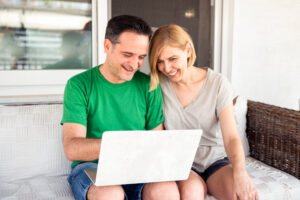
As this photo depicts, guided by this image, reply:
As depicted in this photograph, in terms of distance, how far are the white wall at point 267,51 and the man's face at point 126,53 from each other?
1.26m

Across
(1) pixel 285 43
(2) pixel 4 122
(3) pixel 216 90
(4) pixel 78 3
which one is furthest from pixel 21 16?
(1) pixel 285 43

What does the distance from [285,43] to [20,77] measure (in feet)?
6.65

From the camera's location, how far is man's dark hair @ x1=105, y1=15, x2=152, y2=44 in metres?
1.36

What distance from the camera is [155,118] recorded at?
1.54 m

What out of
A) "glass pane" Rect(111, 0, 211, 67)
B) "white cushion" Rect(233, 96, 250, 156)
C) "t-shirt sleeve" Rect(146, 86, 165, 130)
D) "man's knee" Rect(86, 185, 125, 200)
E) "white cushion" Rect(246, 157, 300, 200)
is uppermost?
"glass pane" Rect(111, 0, 211, 67)

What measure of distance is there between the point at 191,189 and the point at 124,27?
696 mm

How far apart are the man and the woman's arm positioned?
304 mm

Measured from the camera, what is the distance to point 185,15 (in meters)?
2.56

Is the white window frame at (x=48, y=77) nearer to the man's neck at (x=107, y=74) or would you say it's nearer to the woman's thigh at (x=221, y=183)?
the man's neck at (x=107, y=74)

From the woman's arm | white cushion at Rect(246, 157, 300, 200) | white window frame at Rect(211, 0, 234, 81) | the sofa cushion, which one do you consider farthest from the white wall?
the sofa cushion

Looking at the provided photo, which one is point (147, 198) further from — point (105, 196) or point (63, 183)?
point (63, 183)

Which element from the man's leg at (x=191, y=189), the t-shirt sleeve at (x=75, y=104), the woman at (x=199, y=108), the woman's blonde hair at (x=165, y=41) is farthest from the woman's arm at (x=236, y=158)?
the t-shirt sleeve at (x=75, y=104)

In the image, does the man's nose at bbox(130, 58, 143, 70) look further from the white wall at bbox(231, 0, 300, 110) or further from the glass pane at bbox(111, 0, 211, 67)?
the white wall at bbox(231, 0, 300, 110)

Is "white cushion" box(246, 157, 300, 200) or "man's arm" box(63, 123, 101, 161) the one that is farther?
"white cushion" box(246, 157, 300, 200)
